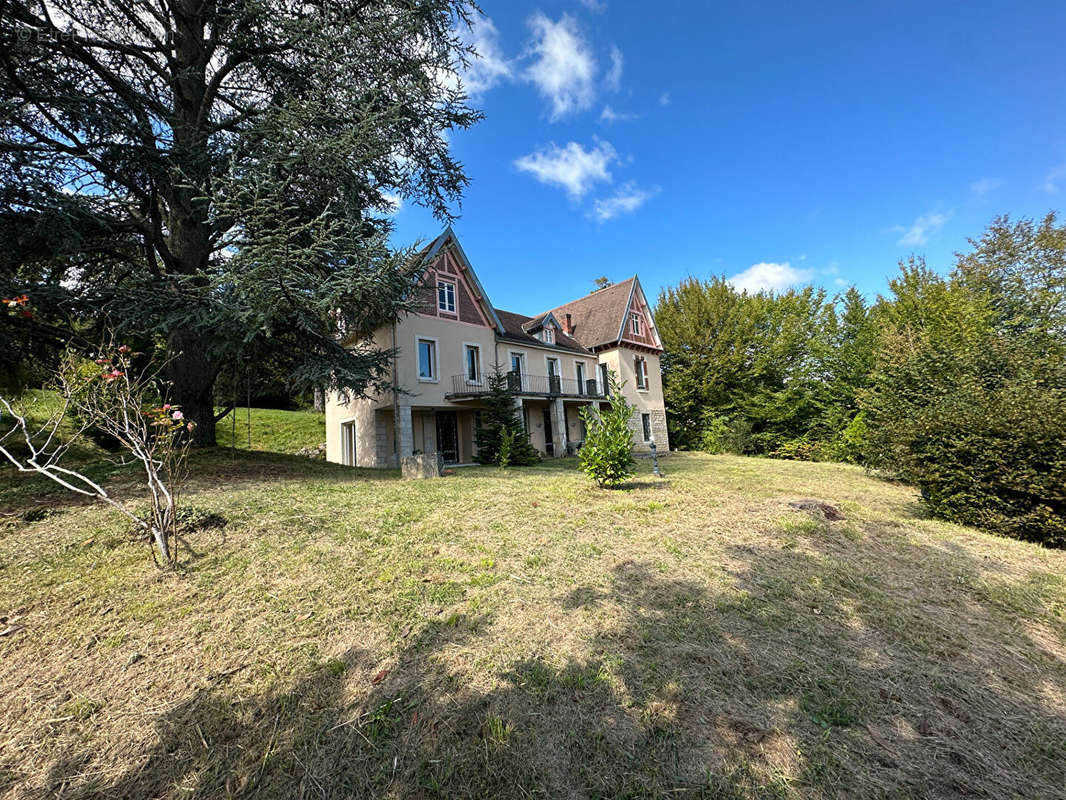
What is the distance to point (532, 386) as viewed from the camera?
20.5 meters

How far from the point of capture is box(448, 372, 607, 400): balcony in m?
17.5

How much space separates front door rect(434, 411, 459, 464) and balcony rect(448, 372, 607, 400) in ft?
6.15

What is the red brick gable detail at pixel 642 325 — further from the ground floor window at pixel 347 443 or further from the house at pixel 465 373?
the ground floor window at pixel 347 443

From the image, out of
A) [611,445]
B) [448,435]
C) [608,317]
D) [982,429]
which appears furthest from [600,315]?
[982,429]

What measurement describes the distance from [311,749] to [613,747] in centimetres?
172

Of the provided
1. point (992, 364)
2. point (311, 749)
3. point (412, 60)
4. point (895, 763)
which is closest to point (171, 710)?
point (311, 749)

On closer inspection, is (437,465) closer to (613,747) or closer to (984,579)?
(613,747)

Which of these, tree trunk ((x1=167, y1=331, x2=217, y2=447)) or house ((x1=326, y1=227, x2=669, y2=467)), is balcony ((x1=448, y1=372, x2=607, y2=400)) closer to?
house ((x1=326, y1=227, x2=669, y2=467))

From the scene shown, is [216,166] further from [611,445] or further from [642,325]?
[642,325]

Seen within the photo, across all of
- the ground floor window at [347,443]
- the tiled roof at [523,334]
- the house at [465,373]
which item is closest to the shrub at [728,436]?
the house at [465,373]

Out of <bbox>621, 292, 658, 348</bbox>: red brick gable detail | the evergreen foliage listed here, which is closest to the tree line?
<bbox>621, 292, 658, 348</bbox>: red brick gable detail

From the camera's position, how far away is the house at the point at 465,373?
53.5ft

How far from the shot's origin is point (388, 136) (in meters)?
9.45

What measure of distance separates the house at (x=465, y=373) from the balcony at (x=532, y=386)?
5 centimetres
